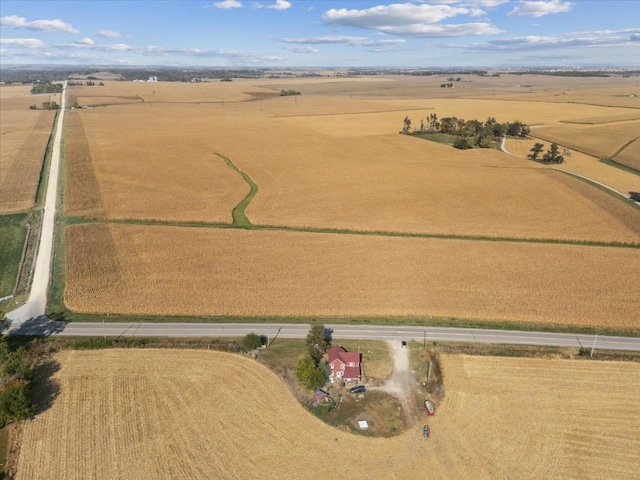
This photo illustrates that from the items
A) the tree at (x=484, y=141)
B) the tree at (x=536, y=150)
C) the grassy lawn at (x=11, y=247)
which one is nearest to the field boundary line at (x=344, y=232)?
the grassy lawn at (x=11, y=247)

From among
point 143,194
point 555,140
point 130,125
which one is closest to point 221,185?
point 143,194

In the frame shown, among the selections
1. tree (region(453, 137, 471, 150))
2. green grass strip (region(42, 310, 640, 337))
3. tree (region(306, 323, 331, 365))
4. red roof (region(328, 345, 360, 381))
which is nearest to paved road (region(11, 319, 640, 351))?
green grass strip (region(42, 310, 640, 337))

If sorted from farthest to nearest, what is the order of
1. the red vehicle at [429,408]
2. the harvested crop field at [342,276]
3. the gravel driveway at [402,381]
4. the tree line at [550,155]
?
the tree line at [550,155] < the harvested crop field at [342,276] < the gravel driveway at [402,381] < the red vehicle at [429,408]

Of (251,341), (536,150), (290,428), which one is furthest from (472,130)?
(290,428)

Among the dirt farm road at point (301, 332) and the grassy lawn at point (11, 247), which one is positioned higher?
the grassy lawn at point (11, 247)

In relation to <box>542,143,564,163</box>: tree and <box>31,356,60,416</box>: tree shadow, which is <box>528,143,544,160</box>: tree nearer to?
<box>542,143,564,163</box>: tree

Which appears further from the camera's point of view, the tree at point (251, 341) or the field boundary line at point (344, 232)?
the field boundary line at point (344, 232)

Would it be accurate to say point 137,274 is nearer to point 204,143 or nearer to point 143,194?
point 143,194

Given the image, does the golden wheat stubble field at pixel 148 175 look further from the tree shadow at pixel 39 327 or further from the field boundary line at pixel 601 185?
the field boundary line at pixel 601 185
